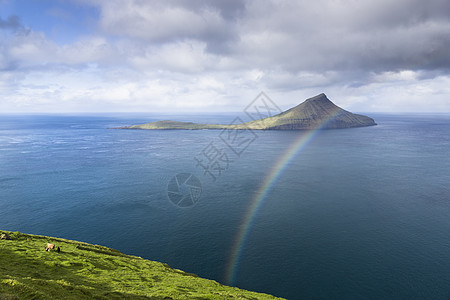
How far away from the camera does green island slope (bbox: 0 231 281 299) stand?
107 feet

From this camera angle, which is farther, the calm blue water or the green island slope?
the calm blue water

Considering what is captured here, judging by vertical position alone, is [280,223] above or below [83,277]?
below

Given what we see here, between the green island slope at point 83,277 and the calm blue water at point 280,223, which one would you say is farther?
the calm blue water at point 280,223

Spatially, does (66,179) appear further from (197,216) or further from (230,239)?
(230,239)

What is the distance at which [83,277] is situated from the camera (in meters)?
48.1

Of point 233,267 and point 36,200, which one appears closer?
point 233,267

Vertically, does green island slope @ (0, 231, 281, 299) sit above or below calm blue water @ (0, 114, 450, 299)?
above

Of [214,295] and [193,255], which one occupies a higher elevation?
[214,295]

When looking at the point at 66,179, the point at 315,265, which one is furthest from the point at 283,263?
the point at 66,179

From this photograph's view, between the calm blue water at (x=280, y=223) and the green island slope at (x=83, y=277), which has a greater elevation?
the green island slope at (x=83, y=277)

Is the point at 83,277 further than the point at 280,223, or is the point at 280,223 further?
the point at 280,223

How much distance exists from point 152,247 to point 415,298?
80.9 metres

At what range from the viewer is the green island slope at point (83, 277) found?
107ft

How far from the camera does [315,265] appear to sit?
76625 mm
